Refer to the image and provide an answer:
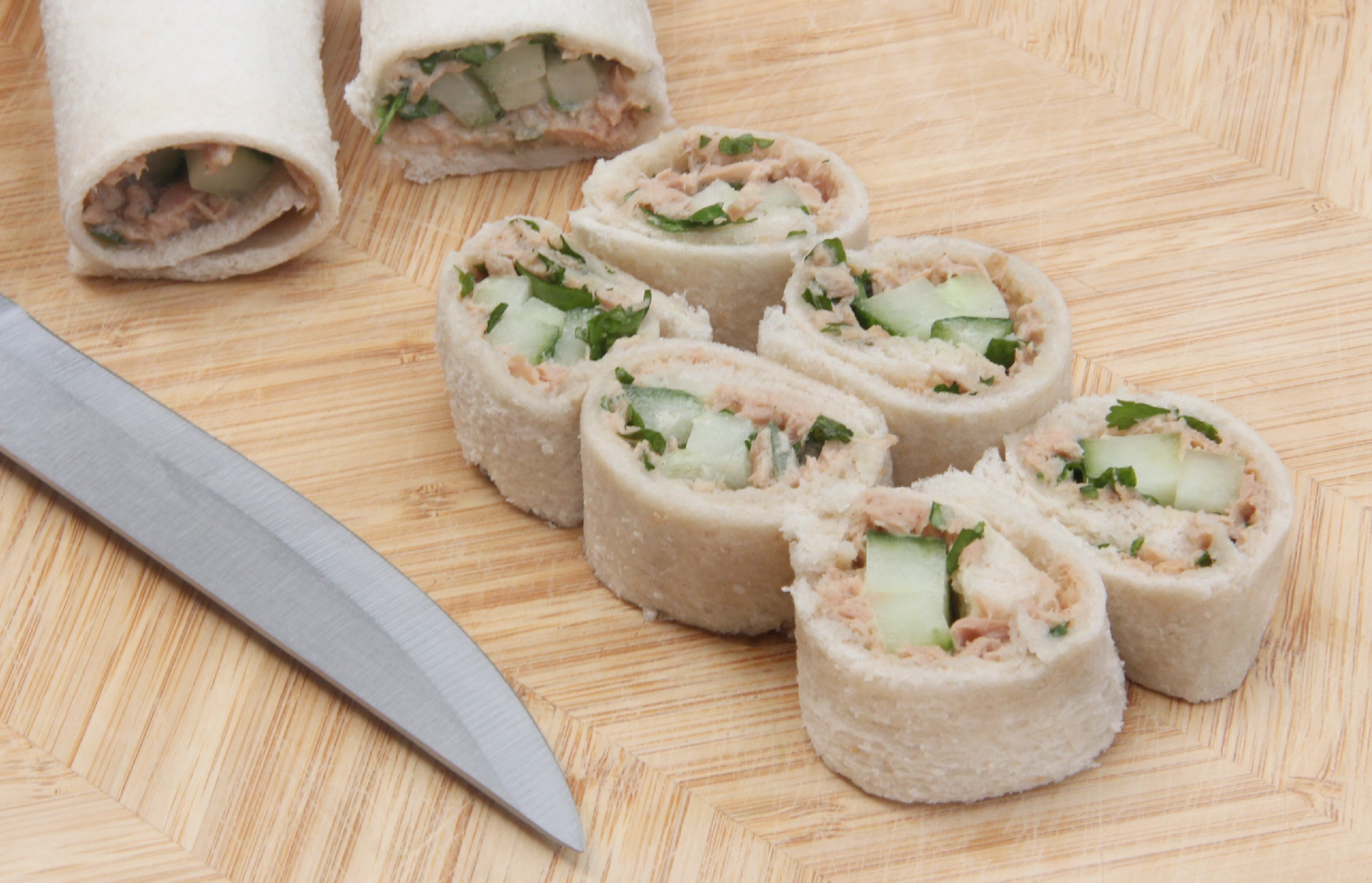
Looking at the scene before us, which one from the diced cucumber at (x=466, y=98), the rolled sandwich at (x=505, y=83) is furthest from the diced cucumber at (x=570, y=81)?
the diced cucumber at (x=466, y=98)

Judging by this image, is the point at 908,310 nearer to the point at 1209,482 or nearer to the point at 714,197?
the point at 714,197

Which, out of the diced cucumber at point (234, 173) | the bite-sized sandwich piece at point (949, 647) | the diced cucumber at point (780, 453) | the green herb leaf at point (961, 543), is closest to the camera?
the bite-sized sandwich piece at point (949, 647)

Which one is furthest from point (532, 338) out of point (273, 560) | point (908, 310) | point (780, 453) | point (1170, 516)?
point (1170, 516)

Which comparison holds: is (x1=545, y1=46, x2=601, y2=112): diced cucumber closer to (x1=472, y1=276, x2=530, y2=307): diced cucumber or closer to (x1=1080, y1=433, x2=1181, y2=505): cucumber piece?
(x1=472, y1=276, x2=530, y2=307): diced cucumber

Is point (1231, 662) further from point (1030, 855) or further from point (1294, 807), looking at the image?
point (1030, 855)

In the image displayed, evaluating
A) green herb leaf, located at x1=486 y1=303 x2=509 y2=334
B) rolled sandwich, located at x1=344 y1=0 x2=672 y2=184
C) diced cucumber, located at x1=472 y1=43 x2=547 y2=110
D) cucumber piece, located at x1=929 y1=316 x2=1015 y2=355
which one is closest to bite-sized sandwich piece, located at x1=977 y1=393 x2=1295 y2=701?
cucumber piece, located at x1=929 y1=316 x2=1015 y2=355

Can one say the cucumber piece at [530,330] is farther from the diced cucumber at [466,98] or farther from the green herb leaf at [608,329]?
the diced cucumber at [466,98]
